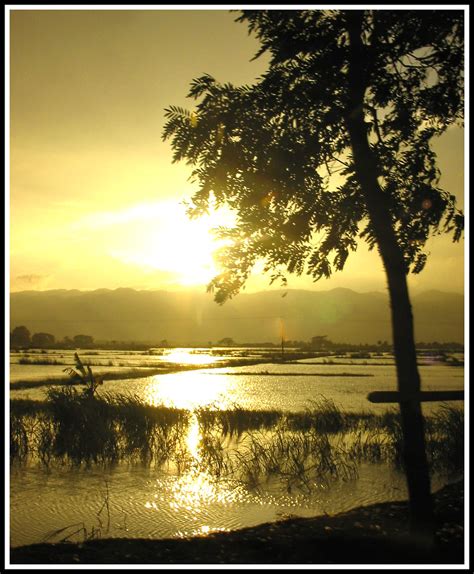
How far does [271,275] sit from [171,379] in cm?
3282

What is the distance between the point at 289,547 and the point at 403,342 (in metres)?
2.85

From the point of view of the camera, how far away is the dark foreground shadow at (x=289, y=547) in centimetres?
666

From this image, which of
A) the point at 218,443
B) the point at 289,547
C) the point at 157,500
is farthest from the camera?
the point at 218,443

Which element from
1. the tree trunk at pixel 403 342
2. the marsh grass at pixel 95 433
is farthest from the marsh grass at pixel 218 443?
the tree trunk at pixel 403 342

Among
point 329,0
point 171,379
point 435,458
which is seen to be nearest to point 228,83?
point 329,0

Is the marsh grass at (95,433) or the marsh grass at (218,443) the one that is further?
the marsh grass at (95,433)

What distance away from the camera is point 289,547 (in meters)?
6.94

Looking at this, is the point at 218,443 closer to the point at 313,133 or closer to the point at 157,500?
the point at 157,500

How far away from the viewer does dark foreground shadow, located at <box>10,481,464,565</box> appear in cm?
666

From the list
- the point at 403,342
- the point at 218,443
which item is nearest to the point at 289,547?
the point at 403,342

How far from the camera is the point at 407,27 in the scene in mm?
8133

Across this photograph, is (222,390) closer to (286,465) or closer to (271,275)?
(286,465)

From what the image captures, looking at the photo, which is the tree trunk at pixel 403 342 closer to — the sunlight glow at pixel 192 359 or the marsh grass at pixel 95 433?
the marsh grass at pixel 95 433

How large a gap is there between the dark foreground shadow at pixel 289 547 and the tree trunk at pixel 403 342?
332 millimetres
